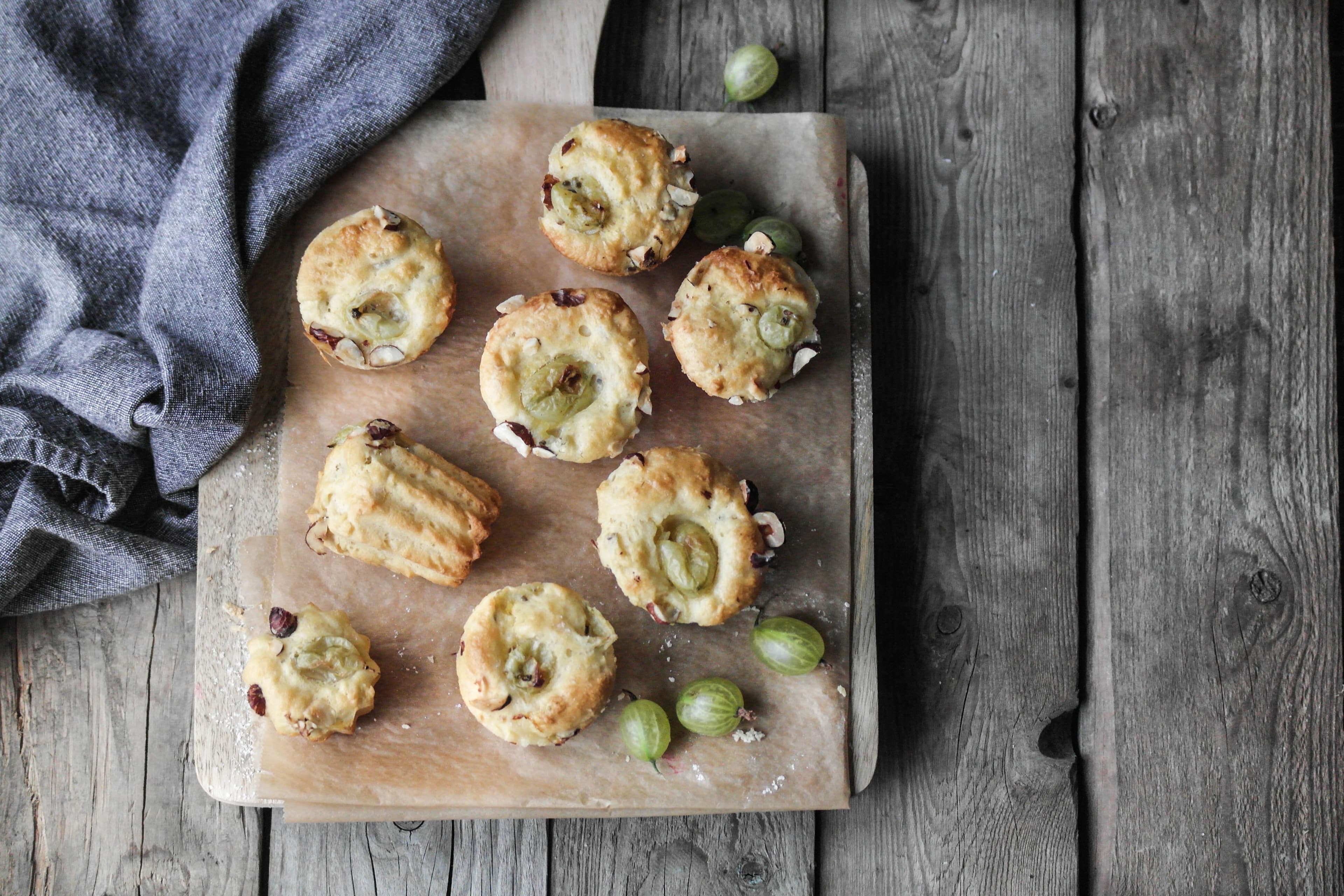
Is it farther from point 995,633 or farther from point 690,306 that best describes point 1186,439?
A: point 690,306

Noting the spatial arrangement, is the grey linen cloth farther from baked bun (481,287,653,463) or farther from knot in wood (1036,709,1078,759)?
knot in wood (1036,709,1078,759)

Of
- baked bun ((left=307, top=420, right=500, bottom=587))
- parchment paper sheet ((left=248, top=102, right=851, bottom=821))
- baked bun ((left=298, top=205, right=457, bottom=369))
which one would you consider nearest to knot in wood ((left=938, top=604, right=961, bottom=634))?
parchment paper sheet ((left=248, top=102, right=851, bottom=821))

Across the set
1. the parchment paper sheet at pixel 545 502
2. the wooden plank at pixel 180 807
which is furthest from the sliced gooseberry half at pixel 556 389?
the wooden plank at pixel 180 807

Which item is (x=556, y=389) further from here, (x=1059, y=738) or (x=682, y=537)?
(x=1059, y=738)

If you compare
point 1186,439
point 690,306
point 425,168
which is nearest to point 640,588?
point 690,306

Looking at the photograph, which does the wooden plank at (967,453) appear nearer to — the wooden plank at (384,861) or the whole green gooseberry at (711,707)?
the whole green gooseberry at (711,707)
